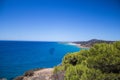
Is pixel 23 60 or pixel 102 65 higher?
pixel 102 65

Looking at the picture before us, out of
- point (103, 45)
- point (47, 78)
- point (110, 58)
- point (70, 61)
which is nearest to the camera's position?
point (110, 58)

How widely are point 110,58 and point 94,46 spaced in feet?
2.74

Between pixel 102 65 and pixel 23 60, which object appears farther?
pixel 23 60

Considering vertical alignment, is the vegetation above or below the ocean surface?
above

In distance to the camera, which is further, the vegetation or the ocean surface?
the ocean surface

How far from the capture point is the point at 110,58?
499 centimetres

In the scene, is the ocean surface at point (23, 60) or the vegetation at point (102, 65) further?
the ocean surface at point (23, 60)

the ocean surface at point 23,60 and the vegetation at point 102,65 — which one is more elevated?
the vegetation at point 102,65

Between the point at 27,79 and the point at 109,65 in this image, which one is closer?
the point at 109,65

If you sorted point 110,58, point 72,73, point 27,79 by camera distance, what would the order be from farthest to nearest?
point 27,79, point 72,73, point 110,58

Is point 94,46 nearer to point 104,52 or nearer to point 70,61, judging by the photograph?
point 104,52

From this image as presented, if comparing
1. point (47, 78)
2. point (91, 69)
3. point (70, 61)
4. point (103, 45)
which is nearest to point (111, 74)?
point (91, 69)

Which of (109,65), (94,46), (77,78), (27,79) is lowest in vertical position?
(27,79)

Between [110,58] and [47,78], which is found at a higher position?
[110,58]
